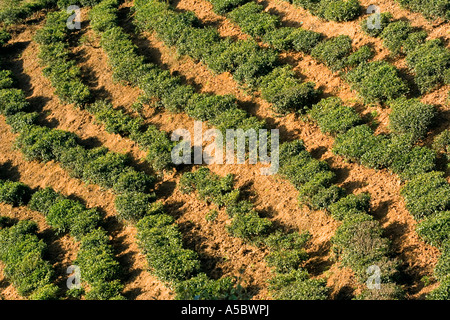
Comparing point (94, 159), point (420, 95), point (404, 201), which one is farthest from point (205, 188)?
point (420, 95)

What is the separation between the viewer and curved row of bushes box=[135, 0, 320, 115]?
23.3 m

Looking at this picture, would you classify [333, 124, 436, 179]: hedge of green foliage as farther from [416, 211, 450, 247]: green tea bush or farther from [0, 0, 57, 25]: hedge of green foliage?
[0, 0, 57, 25]: hedge of green foliage

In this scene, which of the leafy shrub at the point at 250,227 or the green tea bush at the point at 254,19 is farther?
the green tea bush at the point at 254,19

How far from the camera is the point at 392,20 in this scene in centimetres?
2519

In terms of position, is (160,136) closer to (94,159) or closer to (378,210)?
(94,159)

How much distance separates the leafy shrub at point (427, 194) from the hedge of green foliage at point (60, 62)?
1422 cm

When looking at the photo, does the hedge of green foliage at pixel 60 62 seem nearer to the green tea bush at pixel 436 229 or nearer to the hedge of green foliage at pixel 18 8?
the hedge of green foliage at pixel 18 8

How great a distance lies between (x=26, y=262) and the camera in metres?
20.6

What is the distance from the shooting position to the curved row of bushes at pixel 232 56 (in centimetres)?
2328

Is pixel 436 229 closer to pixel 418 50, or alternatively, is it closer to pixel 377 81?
pixel 377 81

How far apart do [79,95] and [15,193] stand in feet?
17.5

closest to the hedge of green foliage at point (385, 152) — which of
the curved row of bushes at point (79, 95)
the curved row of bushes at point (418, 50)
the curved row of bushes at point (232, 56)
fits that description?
the curved row of bushes at point (232, 56)

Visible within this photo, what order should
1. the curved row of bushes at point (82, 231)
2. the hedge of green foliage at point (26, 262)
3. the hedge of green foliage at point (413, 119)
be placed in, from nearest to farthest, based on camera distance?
the curved row of bushes at point (82, 231), the hedge of green foliage at point (26, 262), the hedge of green foliage at point (413, 119)

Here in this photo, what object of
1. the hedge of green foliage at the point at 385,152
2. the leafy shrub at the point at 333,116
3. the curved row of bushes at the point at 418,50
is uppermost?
the curved row of bushes at the point at 418,50
